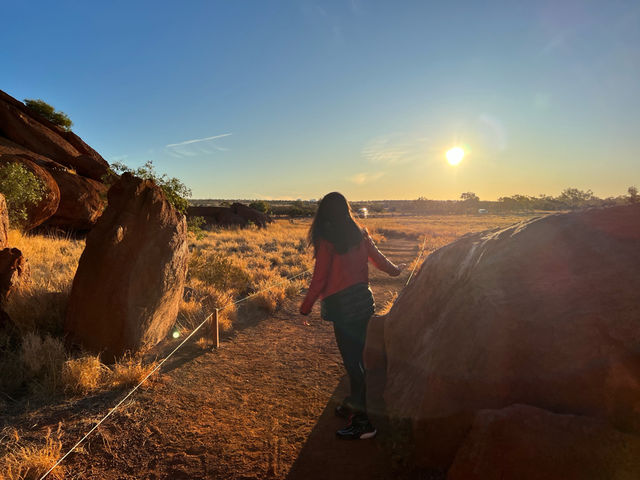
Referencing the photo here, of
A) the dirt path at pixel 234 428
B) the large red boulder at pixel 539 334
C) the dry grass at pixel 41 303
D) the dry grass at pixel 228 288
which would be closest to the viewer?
the large red boulder at pixel 539 334

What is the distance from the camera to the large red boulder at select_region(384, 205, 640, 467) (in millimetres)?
2260

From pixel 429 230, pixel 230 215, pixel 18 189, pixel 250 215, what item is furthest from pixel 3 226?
pixel 429 230

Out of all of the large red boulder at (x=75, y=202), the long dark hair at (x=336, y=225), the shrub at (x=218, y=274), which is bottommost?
the shrub at (x=218, y=274)

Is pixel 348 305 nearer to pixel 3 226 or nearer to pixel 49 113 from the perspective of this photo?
pixel 3 226

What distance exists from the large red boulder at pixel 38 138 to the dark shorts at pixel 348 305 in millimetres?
19788

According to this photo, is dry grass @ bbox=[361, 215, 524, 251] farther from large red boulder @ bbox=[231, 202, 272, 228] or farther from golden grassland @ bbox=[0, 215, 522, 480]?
golden grassland @ bbox=[0, 215, 522, 480]

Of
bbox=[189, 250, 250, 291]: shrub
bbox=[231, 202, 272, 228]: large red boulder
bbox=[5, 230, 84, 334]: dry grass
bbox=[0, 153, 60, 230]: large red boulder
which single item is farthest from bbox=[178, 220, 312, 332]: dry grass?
bbox=[231, 202, 272, 228]: large red boulder

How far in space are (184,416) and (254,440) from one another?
99cm

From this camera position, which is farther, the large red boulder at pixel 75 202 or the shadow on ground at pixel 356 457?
the large red boulder at pixel 75 202

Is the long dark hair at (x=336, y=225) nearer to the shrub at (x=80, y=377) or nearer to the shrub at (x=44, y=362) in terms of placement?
the shrub at (x=80, y=377)

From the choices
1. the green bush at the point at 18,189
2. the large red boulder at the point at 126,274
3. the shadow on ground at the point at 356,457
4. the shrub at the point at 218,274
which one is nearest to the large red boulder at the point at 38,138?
the green bush at the point at 18,189

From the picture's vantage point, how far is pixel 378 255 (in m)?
3.70

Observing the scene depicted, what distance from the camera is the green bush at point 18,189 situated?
11.9m

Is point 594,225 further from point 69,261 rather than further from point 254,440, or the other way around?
point 69,261
